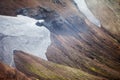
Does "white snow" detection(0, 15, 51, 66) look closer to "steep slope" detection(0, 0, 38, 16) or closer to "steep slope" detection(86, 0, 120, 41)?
"steep slope" detection(0, 0, 38, 16)

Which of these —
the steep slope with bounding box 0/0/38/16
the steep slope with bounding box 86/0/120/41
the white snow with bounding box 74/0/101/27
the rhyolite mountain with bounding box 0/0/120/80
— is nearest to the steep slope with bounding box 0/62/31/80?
the rhyolite mountain with bounding box 0/0/120/80

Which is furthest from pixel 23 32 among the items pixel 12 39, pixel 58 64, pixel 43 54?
pixel 58 64

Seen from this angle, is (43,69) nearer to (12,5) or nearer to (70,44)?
(70,44)

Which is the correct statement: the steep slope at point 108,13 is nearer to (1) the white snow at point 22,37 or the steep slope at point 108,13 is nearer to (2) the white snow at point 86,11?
(2) the white snow at point 86,11

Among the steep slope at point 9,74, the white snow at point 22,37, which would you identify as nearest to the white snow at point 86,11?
the white snow at point 22,37

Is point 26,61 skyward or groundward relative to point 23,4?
groundward

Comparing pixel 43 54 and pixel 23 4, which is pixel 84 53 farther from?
pixel 23 4

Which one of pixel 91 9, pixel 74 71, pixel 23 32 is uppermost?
pixel 91 9
